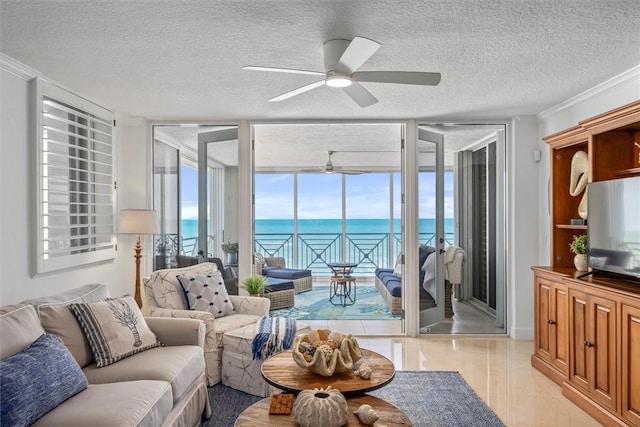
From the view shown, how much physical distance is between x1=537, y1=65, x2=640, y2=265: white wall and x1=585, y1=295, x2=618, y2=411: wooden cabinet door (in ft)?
5.38

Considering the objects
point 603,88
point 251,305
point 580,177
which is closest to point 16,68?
point 251,305

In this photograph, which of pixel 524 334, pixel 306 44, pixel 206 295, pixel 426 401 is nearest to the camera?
pixel 306 44

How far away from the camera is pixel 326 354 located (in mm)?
2430

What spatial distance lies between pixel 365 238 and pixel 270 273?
55.3 inches

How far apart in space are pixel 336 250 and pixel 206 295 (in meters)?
2.46

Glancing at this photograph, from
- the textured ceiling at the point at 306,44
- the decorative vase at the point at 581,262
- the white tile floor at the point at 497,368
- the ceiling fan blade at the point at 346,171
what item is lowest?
the white tile floor at the point at 497,368

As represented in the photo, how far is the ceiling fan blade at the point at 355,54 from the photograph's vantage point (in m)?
2.24

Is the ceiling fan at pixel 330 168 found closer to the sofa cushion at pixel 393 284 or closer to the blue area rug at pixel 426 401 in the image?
the sofa cushion at pixel 393 284

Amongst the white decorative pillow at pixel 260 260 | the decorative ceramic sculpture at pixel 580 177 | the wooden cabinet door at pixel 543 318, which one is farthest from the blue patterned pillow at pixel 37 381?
the decorative ceramic sculpture at pixel 580 177

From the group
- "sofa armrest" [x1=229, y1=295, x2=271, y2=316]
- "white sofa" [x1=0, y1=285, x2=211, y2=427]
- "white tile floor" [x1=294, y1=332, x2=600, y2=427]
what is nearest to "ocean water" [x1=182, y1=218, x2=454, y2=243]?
"sofa armrest" [x1=229, y1=295, x2=271, y2=316]

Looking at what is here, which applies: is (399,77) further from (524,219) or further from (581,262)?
(524,219)

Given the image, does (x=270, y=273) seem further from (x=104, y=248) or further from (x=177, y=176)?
(x=104, y=248)

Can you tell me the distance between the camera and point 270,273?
5.44 meters

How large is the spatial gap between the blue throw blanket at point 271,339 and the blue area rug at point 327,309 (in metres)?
1.92
